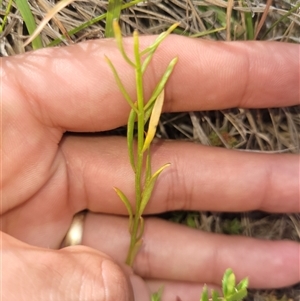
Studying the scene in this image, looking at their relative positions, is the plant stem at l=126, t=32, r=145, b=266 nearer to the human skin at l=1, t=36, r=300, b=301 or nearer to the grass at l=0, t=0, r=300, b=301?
the human skin at l=1, t=36, r=300, b=301

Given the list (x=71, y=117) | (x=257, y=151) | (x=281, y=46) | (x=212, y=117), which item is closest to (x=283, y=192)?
(x=257, y=151)

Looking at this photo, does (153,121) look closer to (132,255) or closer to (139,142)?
(139,142)

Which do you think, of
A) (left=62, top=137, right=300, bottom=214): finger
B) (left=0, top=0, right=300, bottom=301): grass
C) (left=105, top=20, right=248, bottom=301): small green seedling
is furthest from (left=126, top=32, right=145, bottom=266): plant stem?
(left=0, top=0, right=300, bottom=301): grass

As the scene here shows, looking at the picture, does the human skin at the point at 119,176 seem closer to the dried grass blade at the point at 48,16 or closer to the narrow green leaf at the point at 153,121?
the narrow green leaf at the point at 153,121

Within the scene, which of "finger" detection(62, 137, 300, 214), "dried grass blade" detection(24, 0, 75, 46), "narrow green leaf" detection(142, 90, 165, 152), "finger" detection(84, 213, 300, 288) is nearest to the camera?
"dried grass blade" detection(24, 0, 75, 46)

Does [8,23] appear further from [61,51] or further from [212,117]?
[212,117]

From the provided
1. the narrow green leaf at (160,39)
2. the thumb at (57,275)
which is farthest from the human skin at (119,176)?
the narrow green leaf at (160,39)

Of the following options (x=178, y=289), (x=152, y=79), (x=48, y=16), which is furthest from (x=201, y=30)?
(x=178, y=289)
